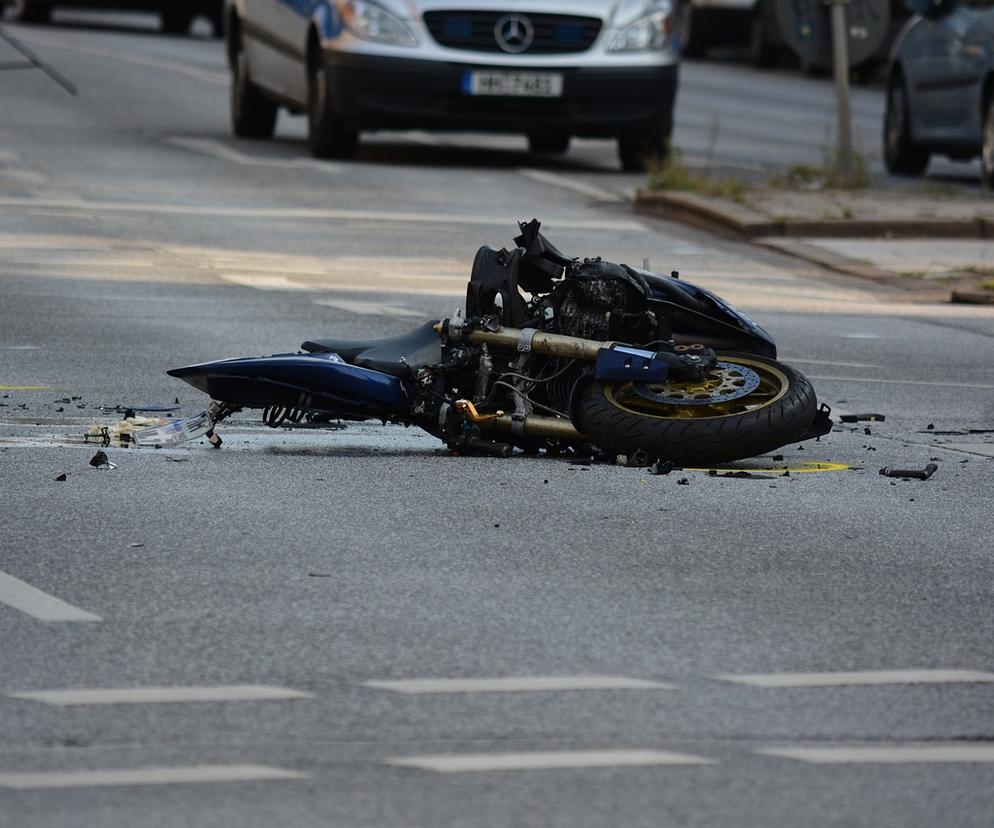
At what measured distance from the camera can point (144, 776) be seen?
460 centimetres

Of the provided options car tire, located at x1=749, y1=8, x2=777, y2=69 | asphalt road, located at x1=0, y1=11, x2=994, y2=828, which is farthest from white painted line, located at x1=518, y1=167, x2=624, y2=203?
car tire, located at x1=749, y1=8, x2=777, y2=69

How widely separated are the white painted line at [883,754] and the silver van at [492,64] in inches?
587

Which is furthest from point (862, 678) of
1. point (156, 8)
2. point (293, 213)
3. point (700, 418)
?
point (156, 8)

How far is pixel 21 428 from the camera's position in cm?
869

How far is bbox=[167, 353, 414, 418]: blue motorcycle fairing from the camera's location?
8.27 m

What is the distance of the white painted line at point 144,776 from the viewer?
455 centimetres

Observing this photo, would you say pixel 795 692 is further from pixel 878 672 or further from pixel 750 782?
pixel 750 782

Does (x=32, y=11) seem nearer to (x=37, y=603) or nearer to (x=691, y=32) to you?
(x=691, y=32)

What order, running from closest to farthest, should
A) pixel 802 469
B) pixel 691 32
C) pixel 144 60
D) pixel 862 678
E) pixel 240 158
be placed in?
pixel 862 678
pixel 802 469
pixel 240 158
pixel 144 60
pixel 691 32

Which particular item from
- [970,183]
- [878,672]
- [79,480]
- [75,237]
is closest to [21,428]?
[79,480]

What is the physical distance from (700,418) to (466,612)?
2.20 metres

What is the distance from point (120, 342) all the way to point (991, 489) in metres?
4.39

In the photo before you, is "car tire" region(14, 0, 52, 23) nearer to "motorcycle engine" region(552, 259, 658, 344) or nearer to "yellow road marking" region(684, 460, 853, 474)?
"motorcycle engine" region(552, 259, 658, 344)

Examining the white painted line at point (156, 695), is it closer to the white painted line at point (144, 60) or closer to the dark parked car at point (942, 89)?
the dark parked car at point (942, 89)
